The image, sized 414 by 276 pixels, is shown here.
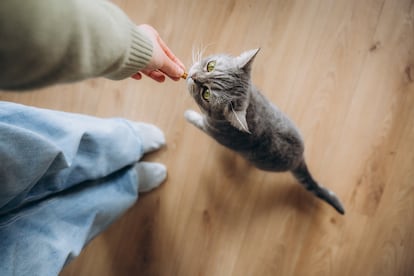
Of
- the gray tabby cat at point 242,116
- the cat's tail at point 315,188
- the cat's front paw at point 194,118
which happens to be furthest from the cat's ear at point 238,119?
the cat's tail at point 315,188

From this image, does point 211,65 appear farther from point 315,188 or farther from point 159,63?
point 315,188

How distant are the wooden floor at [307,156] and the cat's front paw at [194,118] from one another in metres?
0.08

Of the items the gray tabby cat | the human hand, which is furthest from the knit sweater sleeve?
the gray tabby cat

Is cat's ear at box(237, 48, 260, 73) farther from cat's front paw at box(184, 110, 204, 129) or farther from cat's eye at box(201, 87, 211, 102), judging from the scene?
cat's front paw at box(184, 110, 204, 129)

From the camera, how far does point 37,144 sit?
0.67 m

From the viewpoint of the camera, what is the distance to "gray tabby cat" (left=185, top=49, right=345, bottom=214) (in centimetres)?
87

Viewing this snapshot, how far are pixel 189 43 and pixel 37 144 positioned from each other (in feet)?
2.44

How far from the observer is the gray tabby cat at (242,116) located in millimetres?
872

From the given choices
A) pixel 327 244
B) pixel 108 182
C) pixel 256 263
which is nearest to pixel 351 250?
pixel 327 244

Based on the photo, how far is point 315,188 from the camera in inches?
43.3

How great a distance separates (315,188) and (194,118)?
53 centimetres

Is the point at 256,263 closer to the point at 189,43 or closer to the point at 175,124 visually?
the point at 175,124

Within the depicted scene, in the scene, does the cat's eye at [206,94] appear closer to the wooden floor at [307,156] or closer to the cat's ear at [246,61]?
the cat's ear at [246,61]

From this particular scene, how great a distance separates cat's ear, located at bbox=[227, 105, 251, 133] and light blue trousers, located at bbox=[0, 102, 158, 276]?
412 mm
